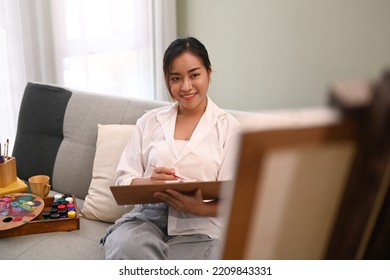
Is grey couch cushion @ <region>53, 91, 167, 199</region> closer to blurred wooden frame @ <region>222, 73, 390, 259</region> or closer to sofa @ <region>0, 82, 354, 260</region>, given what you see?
sofa @ <region>0, 82, 354, 260</region>

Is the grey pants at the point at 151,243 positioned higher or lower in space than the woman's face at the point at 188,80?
lower

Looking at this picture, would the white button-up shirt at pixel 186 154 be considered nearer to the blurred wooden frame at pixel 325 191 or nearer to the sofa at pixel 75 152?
the sofa at pixel 75 152

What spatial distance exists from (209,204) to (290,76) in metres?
1.18

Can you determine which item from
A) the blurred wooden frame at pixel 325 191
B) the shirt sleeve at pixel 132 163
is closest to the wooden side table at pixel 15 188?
the shirt sleeve at pixel 132 163

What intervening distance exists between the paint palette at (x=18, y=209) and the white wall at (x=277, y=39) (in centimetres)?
115

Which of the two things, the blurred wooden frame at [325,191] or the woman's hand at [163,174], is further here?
the woman's hand at [163,174]

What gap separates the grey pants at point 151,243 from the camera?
111cm

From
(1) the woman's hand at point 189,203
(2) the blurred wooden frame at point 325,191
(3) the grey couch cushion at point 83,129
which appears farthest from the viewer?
(3) the grey couch cushion at point 83,129

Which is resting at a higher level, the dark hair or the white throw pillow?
the dark hair

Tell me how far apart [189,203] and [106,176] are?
52 cm

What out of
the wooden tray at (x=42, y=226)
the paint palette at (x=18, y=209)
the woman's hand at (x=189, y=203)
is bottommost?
the wooden tray at (x=42, y=226)

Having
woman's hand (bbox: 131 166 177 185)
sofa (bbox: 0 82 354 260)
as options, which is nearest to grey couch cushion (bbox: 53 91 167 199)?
sofa (bbox: 0 82 354 260)

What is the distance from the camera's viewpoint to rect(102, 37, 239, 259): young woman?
1.21 m

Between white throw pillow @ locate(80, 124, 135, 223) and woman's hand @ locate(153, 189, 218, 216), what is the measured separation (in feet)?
1.35
